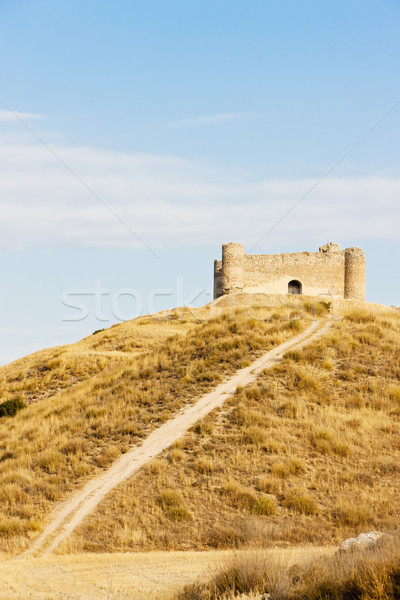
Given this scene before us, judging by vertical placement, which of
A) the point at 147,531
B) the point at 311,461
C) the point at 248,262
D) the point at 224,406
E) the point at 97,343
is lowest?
the point at 147,531

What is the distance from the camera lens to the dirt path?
11.0 metres

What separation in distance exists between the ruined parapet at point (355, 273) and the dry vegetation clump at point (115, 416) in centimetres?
2380

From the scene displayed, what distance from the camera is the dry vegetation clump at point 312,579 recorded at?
5754 mm

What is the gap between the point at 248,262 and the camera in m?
47.9

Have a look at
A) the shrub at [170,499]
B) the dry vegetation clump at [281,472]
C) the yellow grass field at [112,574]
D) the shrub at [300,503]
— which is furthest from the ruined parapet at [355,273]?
the yellow grass field at [112,574]

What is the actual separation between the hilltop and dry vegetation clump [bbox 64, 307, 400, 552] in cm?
3

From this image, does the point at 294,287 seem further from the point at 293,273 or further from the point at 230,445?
the point at 230,445

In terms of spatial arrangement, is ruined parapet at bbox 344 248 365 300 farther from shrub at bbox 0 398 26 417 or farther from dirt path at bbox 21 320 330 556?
shrub at bbox 0 398 26 417

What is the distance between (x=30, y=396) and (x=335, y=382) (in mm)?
15166

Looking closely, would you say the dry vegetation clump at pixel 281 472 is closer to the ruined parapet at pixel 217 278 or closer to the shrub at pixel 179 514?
the shrub at pixel 179 514

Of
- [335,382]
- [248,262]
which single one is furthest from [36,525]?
[248,262]

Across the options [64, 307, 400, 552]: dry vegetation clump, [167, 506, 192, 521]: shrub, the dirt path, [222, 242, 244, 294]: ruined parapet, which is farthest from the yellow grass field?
[222, 242, 244, 294]: ruined parapet

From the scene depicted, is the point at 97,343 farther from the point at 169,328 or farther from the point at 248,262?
the point at 248,262

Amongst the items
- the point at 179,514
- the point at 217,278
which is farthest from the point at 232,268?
the point at 179,514
